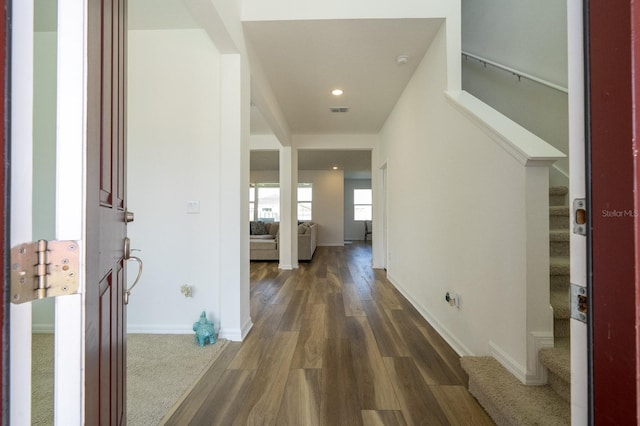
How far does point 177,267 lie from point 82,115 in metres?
2.03

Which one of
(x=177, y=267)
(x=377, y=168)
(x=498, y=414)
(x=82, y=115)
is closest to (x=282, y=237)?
(x=377, y=168)

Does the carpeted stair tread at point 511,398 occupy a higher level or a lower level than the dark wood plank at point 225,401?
higher

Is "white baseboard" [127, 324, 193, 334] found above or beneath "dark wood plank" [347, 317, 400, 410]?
above

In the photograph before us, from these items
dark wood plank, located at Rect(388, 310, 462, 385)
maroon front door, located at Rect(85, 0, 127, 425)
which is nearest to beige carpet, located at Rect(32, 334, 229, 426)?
maroon front door, located at Rect(85, 0, 127, 425)

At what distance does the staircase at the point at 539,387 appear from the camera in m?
1.20

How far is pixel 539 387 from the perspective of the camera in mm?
1362

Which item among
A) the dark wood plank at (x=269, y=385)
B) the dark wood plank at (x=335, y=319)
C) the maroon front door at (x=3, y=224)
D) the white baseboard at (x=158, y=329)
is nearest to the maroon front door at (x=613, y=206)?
the maroon front door at (x=3, y=224)

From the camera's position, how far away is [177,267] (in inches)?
92.4

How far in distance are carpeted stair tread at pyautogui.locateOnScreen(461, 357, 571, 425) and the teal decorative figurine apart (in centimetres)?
175

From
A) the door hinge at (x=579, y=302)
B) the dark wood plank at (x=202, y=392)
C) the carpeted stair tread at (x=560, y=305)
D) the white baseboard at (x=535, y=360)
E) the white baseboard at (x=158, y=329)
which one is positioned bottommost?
the dark wood plank at (x=202, y=392)

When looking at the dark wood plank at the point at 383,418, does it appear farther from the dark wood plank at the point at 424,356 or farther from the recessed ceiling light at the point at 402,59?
the recessed ceiling light at the point at 402,59

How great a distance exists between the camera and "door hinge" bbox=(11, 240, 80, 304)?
1.42 feet

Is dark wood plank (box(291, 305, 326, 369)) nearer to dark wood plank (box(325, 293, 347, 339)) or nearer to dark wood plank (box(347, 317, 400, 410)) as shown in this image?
dark wood plank (box(325, 293, 347, 339))

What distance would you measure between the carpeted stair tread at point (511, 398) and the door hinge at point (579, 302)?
3.32 feet
